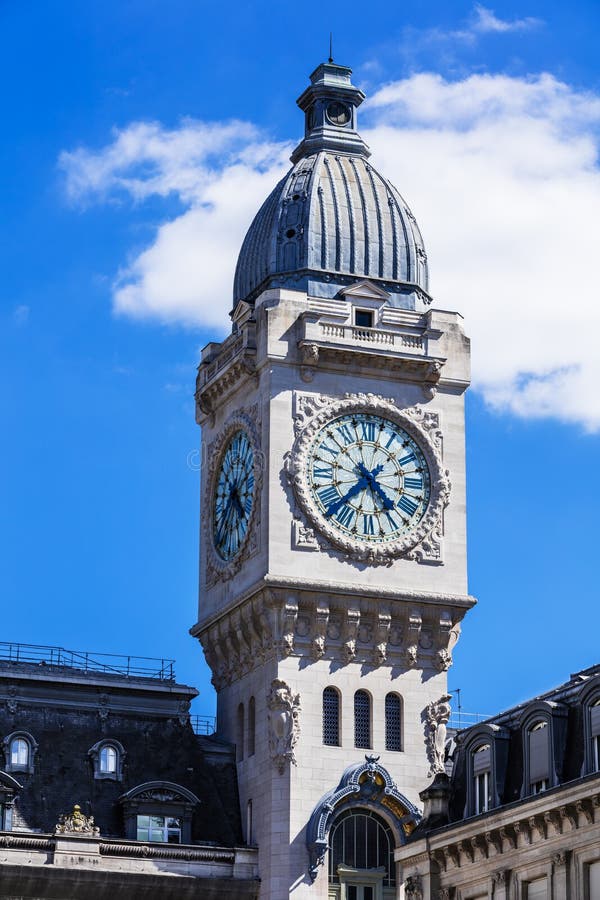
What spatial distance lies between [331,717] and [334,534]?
7277mm

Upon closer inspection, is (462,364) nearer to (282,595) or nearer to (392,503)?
(392,503)

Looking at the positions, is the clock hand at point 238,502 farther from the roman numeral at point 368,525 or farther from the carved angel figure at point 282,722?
the carved angel figure at point 282,722

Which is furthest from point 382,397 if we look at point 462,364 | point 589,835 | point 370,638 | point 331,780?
point 589,835

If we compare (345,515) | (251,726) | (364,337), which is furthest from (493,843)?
(364,337)

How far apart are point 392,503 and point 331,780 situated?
38.4 feet

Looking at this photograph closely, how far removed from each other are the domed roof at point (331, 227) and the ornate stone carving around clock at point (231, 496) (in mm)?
6593

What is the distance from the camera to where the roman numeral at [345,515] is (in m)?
95.2

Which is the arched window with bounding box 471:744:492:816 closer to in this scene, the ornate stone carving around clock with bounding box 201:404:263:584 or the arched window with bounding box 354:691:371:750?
the arched window with bounding box 354:691:371:750

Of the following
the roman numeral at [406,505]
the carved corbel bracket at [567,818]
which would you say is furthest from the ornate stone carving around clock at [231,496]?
the carved corbel bracket at [567,818]

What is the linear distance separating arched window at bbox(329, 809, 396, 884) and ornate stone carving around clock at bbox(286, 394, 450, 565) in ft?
34.1

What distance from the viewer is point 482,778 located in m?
81.5

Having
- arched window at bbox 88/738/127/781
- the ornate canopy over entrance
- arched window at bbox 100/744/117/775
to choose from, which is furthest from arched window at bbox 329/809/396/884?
arched window at bbox 100/744/117/775

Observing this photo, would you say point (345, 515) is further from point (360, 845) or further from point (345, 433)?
point (360, 845)

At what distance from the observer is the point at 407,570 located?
95.6 meters
